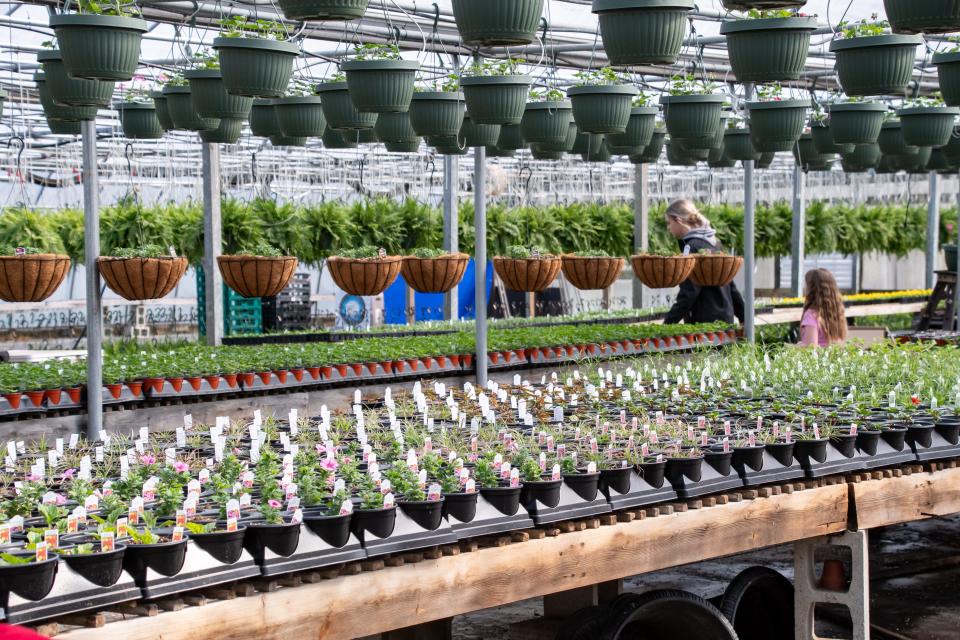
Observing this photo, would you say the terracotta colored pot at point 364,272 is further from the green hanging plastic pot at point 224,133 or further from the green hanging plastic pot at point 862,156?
the green hanging plastic pot at point 862,156

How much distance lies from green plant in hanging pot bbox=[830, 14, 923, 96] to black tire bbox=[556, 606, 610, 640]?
2259 mm

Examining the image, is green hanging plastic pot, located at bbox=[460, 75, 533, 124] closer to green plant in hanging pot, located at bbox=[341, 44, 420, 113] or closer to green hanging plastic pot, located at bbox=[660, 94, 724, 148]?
green plant in hanging pot, located at bbox=[341, 44, 420, 113]

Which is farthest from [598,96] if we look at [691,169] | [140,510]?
[691,169]

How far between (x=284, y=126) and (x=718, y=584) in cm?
289

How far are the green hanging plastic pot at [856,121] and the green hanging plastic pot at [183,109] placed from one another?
9.51 ft

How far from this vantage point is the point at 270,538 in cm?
255

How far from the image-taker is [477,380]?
20.5 ft

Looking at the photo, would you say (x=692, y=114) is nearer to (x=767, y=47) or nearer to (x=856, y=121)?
(x=856, y=121)

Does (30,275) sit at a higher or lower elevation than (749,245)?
lower

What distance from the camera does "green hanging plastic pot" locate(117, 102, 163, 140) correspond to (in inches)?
233

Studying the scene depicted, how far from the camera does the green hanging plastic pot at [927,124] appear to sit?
5.90 metres

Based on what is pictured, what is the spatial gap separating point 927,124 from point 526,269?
7.18 ft

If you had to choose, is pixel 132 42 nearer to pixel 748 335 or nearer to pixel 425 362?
pixel 425 362

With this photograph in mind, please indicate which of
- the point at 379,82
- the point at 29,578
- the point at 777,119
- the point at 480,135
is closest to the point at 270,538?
the point at 29,578
